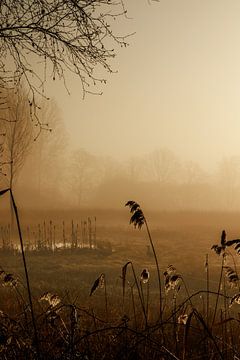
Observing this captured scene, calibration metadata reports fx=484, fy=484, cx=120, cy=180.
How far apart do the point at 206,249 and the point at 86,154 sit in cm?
4288

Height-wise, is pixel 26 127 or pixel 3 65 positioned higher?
pixel 26 127

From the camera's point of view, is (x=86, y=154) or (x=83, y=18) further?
(x=86, y=154)

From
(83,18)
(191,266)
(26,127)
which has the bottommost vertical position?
(191,266)

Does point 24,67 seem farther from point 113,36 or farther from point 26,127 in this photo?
point 26,127

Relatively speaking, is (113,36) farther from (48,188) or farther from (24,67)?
(48,188)

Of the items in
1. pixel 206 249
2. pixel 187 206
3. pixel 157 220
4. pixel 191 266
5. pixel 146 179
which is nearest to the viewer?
pixel 191 266

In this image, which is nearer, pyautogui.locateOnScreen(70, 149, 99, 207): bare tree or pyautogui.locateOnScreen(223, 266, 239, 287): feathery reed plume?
pyautogui.locateOnScreen(223, 266, 239, 287): feathery reed plume

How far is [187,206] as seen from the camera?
69.6m

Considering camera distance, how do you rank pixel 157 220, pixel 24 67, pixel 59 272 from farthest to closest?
pixel 157 220 < pixel 59 272 < pixel 24 67

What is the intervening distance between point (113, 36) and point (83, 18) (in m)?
0.46

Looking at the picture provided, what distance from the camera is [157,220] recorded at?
50031 millimetres

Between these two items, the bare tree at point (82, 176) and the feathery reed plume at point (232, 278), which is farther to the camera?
the bare tree at point (82, 176)

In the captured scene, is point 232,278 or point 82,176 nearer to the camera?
point 232,278

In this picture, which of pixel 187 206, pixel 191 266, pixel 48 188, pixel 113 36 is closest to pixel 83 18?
pixel 113 36
